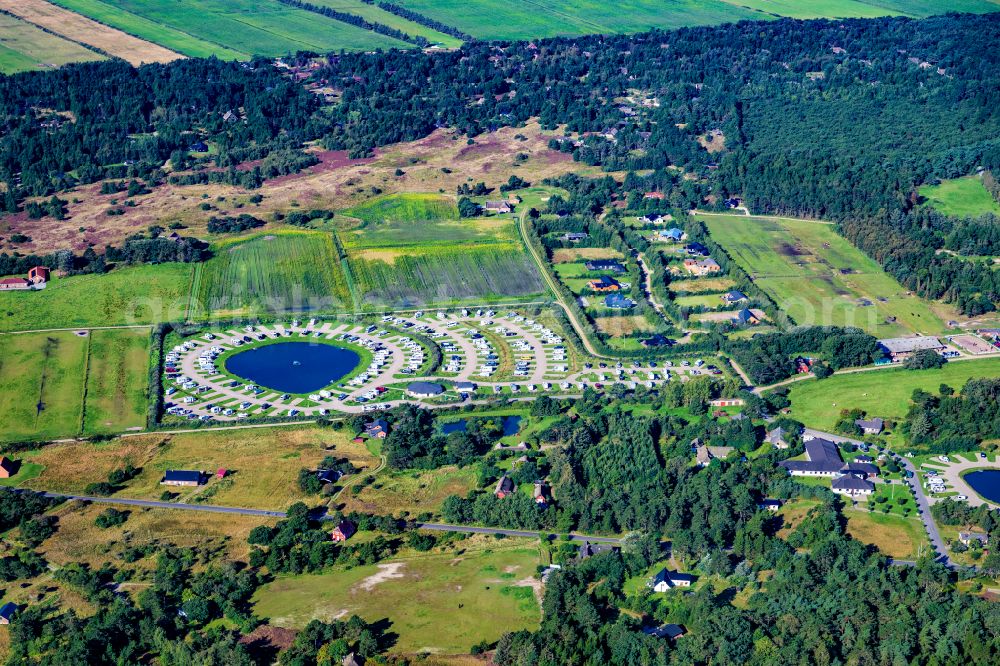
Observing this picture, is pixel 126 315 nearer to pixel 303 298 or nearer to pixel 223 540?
pixel 303 298

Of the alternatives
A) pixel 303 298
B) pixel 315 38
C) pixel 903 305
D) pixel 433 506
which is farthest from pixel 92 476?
pixel 315 38

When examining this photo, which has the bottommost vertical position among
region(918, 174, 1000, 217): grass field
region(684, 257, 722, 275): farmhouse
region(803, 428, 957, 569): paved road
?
region(803, 428, 957, 569): paved road

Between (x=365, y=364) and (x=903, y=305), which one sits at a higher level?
(x=903, y=305)

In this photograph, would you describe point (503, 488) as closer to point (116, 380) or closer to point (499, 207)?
point (116, 380)

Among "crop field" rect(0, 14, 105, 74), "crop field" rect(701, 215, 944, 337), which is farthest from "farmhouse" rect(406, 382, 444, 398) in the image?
"crop field" rect(0, 14, 105, 74)

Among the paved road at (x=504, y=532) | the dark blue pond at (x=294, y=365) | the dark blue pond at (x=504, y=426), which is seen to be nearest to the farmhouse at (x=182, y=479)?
the dark blue pond at (x=294, y=365)

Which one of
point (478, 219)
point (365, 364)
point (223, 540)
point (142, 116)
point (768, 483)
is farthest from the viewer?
point (142, 116)

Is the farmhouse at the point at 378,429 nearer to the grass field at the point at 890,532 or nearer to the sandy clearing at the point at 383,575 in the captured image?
the sandy clearing at the point at 383,575

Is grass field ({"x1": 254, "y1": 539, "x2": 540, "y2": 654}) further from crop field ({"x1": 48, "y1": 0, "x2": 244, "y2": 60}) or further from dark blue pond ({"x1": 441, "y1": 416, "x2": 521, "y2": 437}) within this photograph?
crop field ({"x1": 48, "y1": 0, "x2": 244, "y2": 60})
